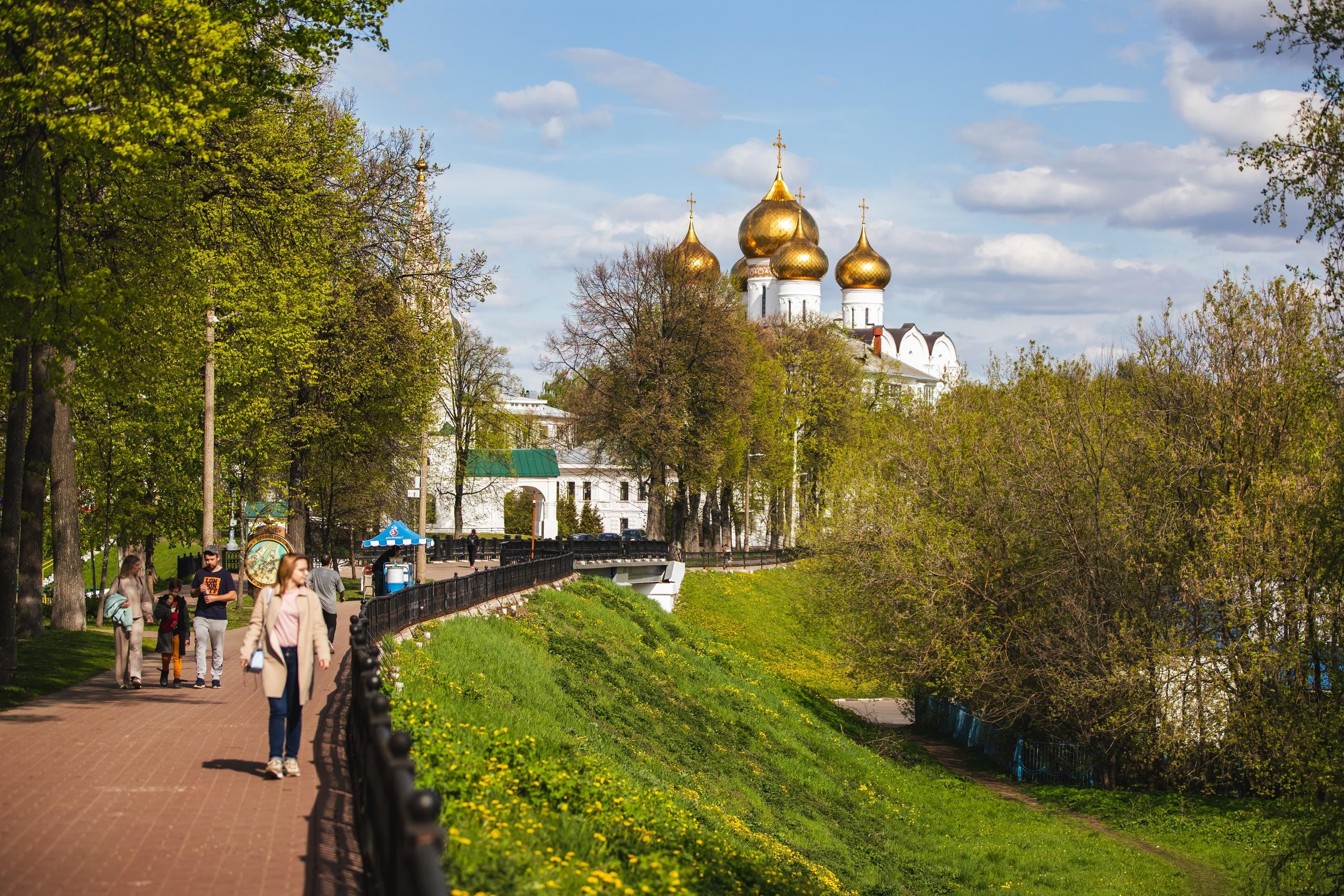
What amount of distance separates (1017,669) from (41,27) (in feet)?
72.4

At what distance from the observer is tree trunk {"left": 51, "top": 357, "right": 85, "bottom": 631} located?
21297mm

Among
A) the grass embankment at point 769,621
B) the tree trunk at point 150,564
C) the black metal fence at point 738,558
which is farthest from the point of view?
the black metal fence at point 738,558

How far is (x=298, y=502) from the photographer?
33.9m

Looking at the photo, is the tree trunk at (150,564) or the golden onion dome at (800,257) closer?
the tree trunk at (150,564)

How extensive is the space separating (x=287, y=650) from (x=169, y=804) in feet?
4.71

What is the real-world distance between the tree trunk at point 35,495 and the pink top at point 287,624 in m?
7.84

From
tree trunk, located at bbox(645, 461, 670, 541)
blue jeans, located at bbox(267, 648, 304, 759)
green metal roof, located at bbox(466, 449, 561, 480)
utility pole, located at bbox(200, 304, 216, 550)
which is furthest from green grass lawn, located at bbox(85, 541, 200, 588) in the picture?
blue jeans, located at bbox(267, 648, 304, 759)

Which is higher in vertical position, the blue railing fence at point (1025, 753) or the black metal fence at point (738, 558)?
the black metal fence at point (738, 558)

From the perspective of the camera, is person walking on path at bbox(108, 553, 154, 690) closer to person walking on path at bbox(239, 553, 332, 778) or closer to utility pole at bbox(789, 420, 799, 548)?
person walking on path at bbox(239, 553, 332, 778)

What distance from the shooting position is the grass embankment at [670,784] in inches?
352

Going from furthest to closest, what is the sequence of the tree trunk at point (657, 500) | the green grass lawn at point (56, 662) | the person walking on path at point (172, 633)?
1. the tree trunk at point (657, 500)
2. the person walking on path at point (172, 633)
3. the green grass lawn at point (56, 662)

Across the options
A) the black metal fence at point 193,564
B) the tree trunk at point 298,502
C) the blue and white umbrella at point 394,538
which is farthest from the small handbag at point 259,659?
the black metal fence at point 193,564

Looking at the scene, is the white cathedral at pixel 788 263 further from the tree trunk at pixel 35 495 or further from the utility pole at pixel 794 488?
the tree trunk at pixel 35 495

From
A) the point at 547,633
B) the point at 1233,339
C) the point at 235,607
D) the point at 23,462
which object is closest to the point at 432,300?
the point at 235,607
